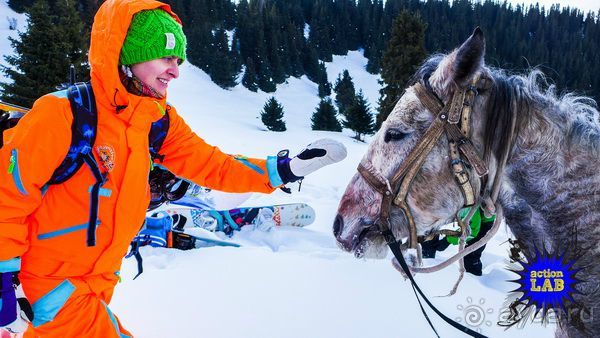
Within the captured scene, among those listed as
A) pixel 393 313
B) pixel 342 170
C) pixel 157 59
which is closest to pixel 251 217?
pixel 393 313

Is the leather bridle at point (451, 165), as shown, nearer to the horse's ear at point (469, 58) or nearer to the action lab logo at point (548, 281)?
the horse's ear at point (469, 58)

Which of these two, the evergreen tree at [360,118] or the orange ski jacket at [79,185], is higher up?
the orange ski jacket at [79,185]

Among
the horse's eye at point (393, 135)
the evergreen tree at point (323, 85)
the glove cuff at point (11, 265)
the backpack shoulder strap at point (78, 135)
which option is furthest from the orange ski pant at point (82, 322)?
the evergreen tree at point (323, 85)

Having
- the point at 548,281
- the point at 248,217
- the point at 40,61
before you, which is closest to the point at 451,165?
the point at 548,281

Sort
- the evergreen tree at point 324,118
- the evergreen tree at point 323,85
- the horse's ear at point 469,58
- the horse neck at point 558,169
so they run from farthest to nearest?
1. the evergreen tree at point 323,85
2. the evergreen tree at point 324,118
3. the horse neck at point 558,169
4. the horse's ear at point 469,58

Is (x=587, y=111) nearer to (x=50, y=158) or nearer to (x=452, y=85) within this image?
(x=452, y=85)

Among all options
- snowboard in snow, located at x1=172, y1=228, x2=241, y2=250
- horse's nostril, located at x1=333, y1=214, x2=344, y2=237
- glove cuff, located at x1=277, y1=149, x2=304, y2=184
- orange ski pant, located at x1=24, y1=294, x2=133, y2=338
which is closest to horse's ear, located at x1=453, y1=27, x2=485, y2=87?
horse's nostril, located at x1=333, y1=214, x2=344, y2=237

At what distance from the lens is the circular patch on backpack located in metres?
1.83

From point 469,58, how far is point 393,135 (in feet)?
1.41

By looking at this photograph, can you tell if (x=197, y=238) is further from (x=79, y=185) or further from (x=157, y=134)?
(x=79, y=185)

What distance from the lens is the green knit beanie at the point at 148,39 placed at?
1931 mm

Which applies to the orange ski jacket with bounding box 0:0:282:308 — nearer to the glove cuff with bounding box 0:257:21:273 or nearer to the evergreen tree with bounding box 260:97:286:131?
the glove cuff with bounding box 0:257:21:273

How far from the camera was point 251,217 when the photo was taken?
19.3ft

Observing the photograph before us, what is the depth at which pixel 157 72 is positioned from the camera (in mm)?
2010
